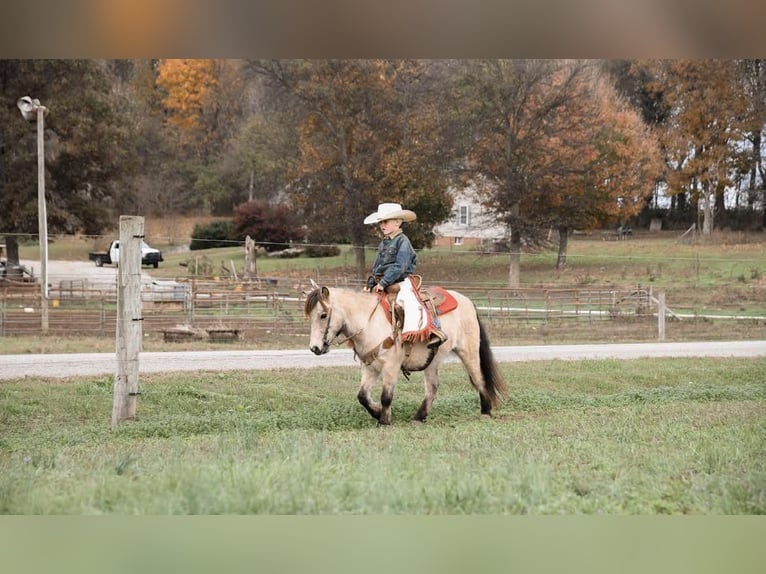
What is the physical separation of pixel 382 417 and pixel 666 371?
469cm

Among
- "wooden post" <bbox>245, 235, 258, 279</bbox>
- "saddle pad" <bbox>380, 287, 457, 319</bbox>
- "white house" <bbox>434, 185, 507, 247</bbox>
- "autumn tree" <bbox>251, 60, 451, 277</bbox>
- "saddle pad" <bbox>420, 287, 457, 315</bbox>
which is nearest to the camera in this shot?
"saddle pad" <bbox>380, 287, 457, 319</bbox>

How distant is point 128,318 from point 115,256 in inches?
260

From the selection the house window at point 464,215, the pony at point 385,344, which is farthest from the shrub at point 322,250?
the pony at point 385,344

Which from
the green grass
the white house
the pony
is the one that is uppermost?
the white house

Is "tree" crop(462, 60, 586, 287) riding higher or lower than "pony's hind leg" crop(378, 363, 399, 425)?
higher

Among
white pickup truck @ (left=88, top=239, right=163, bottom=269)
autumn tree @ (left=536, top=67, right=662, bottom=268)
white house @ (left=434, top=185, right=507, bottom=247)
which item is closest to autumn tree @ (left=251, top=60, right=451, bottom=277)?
white house @ (left=434, top=185, right=507, bottom=247)

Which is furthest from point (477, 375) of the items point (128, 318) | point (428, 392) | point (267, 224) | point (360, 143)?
point (267, 224)

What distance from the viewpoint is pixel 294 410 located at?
7.89 m

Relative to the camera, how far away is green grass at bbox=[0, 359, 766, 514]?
4465 mm

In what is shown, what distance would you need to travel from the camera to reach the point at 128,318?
23.0 ft

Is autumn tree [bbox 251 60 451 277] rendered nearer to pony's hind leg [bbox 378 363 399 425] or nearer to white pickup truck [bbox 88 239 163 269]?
white pickup truck [bbox 88 239 163 269]

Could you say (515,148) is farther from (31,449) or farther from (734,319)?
(31,449)

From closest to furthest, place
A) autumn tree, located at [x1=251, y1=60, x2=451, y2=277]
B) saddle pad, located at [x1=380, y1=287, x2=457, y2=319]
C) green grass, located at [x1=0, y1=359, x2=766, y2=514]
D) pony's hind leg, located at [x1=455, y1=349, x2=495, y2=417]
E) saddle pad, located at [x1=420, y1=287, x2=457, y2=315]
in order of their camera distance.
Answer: green grass, located at [x1=0, y1=359, x2=766, y2=514] → saddle pad, located at [x1=380, y1=287, x2=457, y2=319] → saddle pad, located at [x1=420, y1=287, x2=457, y2=315] → pony's hind leg, located at [x1=455, y1=349, x2=495, y2=417] → autumn tree, located at [x1=251, y1=60, x2=451, y2=277]

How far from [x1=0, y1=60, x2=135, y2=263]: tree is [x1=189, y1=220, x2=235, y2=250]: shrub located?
4.75 ft
